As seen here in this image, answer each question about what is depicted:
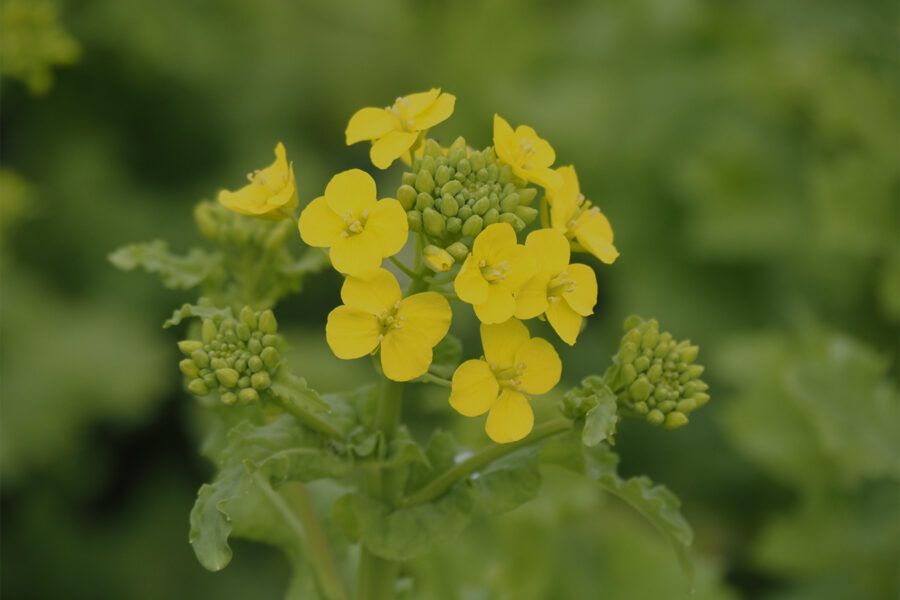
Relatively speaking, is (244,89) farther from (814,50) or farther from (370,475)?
(370,475)

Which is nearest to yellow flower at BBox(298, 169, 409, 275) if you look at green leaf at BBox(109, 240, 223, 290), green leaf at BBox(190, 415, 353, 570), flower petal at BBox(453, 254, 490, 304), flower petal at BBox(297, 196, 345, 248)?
flower petal at BBox(297, 196, 345, 248)

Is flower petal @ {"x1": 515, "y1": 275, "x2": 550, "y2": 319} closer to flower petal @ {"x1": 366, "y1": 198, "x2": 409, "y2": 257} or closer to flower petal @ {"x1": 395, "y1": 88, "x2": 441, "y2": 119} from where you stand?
flower petal @ {"x1": 366, "y1": 198, "x2": 409, "y2": 257}

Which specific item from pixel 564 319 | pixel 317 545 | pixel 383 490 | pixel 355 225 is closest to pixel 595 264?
pixel 317 545

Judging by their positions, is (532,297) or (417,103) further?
(417,103)

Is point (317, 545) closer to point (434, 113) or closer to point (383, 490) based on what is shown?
point (383, 490)

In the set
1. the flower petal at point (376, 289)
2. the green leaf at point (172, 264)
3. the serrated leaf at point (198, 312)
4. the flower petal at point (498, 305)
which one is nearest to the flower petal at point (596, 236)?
the flower petal at point (498, 305)

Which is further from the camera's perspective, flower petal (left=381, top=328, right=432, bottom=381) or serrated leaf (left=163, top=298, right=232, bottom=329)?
serrated leaf (left=163, top=298, right=232, bottom=329)
